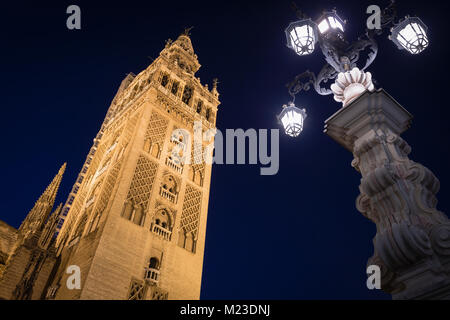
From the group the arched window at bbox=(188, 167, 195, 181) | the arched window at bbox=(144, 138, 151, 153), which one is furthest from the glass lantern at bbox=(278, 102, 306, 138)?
the arched window at bbox=(188, 167, 195, 181)

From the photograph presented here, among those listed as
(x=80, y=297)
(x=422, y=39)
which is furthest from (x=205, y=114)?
(x=422, y=39)

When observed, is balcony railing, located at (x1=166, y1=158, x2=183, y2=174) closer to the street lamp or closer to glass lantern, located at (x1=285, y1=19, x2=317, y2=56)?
the street lamp

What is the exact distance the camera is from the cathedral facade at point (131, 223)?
51.2 ft

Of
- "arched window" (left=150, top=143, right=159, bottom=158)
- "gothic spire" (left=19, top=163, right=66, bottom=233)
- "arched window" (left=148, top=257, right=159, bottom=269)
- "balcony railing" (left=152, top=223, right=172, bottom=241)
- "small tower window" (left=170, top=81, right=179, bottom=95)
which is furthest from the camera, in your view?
"small tower window" (left=170, top=81, right=179, bottom=95)

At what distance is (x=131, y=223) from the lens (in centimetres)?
1702

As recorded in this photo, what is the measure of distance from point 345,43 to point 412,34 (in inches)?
42.7

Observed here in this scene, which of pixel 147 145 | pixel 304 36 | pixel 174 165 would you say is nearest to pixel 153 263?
pixel 174 165

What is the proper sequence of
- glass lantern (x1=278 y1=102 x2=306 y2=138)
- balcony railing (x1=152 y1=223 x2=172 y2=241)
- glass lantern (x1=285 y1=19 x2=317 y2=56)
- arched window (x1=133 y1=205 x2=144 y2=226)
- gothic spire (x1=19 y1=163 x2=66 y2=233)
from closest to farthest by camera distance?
glass lantern (x1=285 y1=19 x2=317 y2=56) < glass lantern (x1=278 y1=102 x2=306 y2=138) < arched window (x1=133 y1=205 x2=144 y2=226) < balcony railing (x1=152 y1=223 x2=172 y2=241) < gothic spire (x1=19 y1=163 x2=66 y2=233)

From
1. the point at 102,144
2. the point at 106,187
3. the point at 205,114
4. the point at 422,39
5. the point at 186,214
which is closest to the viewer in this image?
the point at 422,39

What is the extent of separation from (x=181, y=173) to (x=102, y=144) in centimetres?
740

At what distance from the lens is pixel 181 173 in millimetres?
21797

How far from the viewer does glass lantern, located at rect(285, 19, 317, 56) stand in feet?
20.0

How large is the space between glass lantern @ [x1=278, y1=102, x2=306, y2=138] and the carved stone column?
132 centimetres

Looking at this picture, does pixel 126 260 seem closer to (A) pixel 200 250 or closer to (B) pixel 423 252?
(A) pixel 200 250
